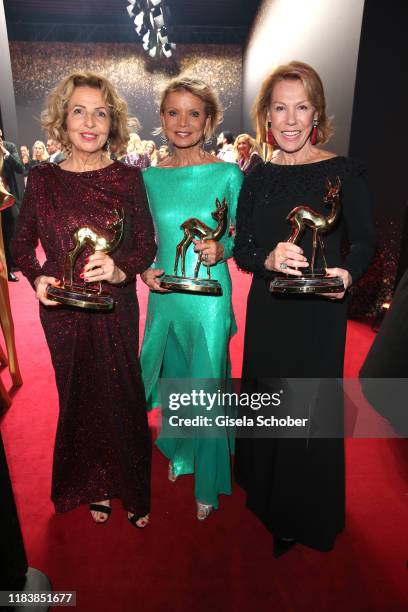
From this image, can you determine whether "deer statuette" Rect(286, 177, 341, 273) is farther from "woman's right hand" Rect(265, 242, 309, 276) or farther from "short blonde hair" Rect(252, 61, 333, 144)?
"short blonde hair" Rect(252, 61, 333, 144)

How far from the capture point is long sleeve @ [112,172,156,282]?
5.50 feet

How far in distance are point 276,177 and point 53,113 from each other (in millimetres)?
892

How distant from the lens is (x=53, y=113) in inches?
63.1

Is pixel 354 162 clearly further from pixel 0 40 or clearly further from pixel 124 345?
pixel 0 40

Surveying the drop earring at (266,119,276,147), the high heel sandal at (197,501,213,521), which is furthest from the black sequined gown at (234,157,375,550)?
the high heel sandal at (197,501,213,521)

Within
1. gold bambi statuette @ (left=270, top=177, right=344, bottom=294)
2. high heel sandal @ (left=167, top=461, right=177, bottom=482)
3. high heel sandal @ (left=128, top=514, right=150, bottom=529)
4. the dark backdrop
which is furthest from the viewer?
the dark backdrop

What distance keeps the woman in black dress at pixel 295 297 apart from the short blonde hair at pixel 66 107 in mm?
549

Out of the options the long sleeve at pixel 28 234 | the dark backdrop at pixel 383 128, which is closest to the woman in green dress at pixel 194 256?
the long sleeve at pixel 28 234

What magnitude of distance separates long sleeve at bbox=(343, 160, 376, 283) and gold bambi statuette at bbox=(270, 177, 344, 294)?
123 mm

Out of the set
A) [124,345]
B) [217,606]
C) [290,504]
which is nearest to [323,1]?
[124,345]

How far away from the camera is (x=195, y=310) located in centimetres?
195

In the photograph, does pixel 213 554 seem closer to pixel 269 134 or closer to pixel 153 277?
pixel 153 277

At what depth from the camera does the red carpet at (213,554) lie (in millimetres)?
1672

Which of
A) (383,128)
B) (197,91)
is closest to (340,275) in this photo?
(197,91)
